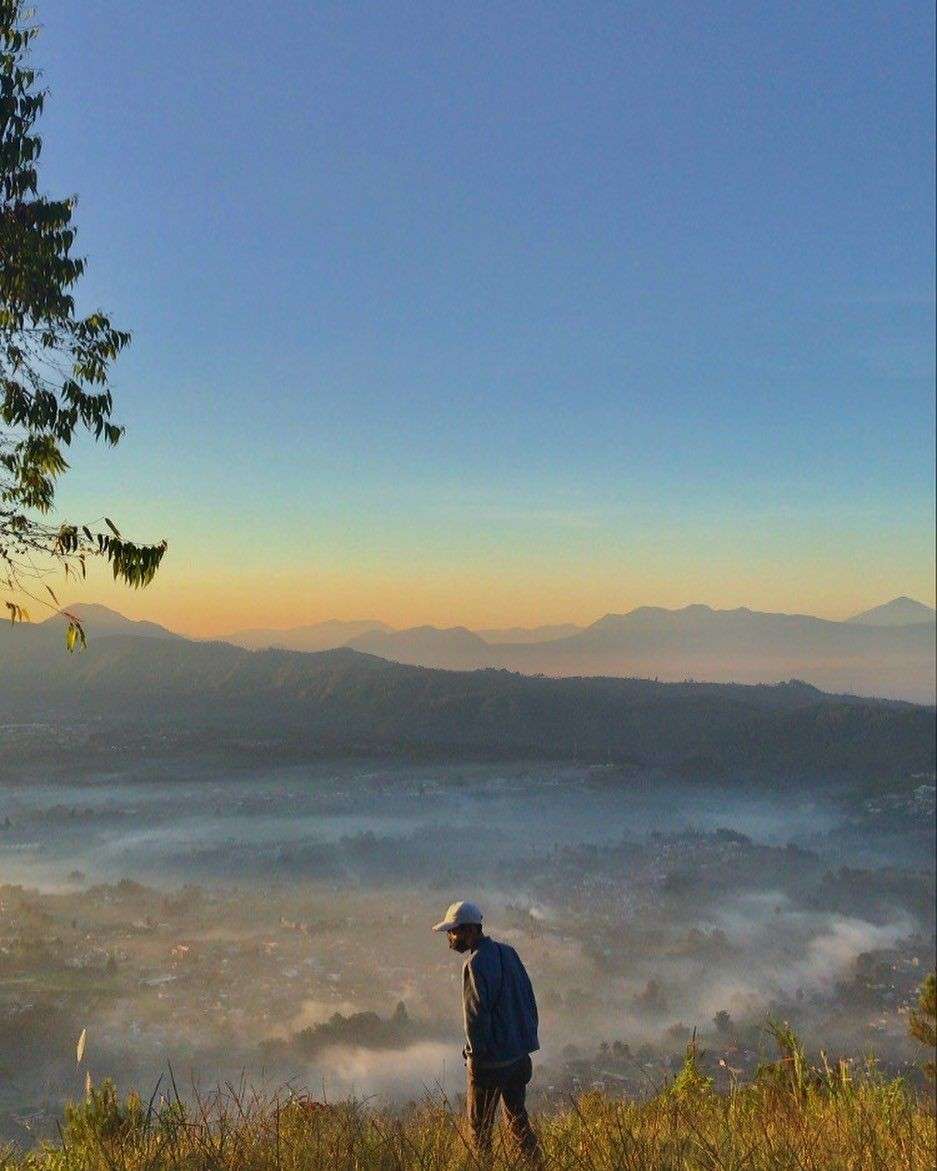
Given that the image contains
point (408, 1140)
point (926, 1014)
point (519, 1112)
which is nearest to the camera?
point (408, 1140)

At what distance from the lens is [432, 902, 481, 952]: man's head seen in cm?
838

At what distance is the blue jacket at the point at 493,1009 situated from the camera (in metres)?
8.34

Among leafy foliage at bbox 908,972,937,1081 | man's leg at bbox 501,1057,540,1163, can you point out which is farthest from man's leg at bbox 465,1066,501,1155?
leafy foliage at bbox 908,972,937,1081

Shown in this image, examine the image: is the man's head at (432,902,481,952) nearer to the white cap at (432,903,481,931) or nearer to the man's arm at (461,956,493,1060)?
the white cap at (432,903,481,931)

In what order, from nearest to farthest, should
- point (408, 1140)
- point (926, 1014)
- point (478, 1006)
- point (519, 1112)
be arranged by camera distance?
point (408, 1140) < point (519, 1112) < point (478, 1006) < point (926, 1014)

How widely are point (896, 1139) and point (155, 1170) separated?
6080 mm

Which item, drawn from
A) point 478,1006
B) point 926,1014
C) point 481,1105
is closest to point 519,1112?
point 481,1105

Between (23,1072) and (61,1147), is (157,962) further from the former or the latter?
→ (61,1147)

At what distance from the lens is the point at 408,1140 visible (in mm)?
7453

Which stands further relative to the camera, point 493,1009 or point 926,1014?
point 926,1014

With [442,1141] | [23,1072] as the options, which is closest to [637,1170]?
[442,1141]

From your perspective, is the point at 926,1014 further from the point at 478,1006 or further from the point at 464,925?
the point at 464,925

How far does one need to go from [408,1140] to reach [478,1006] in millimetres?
1272

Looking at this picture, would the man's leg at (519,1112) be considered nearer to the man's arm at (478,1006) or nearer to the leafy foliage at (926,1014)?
the man's arm at (478,1006)
